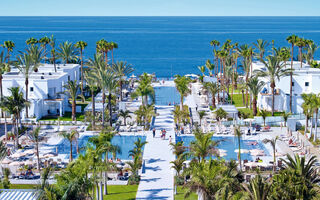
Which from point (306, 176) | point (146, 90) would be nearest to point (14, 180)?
point (306, 176)

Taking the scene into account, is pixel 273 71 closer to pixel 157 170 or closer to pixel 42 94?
pixel 157 170

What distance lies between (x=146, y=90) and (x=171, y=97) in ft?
39.0

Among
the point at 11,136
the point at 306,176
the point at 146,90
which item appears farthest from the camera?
the point at 146,90

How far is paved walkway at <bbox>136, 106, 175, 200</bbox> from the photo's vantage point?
28.2 metres

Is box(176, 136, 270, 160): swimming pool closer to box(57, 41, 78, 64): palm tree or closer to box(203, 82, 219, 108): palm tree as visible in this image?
box(203, 82, 219, 108): palm tree

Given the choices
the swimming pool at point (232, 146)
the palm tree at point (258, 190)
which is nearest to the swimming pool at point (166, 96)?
the swimming pool at point (232, 146)

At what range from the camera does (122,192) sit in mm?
28375

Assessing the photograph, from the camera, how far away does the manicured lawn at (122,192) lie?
27516mm

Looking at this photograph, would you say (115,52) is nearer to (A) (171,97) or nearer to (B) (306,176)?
(A) (171,97)

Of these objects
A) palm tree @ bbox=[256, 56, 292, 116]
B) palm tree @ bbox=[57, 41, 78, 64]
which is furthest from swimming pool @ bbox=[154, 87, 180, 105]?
palm tree @ bbox=[57, 41, 78, 64]

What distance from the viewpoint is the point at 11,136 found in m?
39.9

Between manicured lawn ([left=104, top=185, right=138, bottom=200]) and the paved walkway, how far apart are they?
14.0 inches

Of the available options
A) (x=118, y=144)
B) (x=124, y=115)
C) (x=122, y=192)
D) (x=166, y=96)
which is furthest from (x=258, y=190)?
(x=166, y=96)

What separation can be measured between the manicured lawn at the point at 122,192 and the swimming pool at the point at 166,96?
27.5 m
